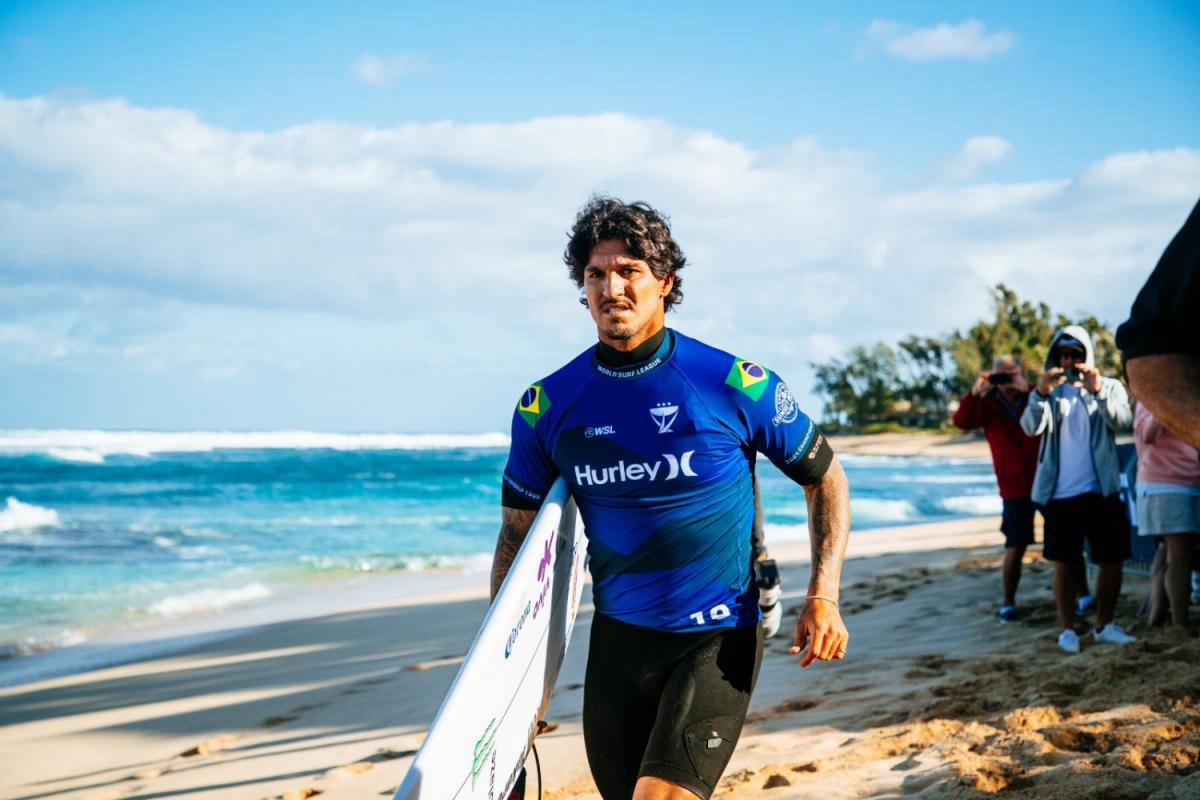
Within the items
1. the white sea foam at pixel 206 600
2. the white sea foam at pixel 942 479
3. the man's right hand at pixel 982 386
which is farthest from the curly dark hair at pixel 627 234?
the white sea foam at pixel 942 479

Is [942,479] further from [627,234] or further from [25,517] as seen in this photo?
[627,234]

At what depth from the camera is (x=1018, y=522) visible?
268 inches

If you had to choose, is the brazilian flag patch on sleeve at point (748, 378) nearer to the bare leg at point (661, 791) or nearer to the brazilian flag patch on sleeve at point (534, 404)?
the brazilian flag patch on sleeve at point (534, 404)

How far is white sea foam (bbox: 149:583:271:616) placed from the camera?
11578mm

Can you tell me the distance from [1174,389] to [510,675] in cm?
174

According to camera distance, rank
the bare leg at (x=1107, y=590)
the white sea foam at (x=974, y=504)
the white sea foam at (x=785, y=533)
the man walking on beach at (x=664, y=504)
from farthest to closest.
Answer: the white sea foam at (x=974, y=504)
the white sea foam at (x=785, y=533)
the bare leg at (x=1107, y=590)
the man walking on beach at (x=664, y=504)

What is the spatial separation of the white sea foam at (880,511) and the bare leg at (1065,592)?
1418cm

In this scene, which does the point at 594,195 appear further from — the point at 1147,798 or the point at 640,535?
the point at 1147,798

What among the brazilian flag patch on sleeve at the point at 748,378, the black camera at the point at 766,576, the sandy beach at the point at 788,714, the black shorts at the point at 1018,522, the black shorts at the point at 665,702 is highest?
the brazilian flag patch on sleeve at the point at 748,378

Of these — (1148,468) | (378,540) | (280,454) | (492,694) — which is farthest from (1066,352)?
(280,454)

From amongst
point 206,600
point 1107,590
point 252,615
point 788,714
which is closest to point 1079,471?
point 1107,590

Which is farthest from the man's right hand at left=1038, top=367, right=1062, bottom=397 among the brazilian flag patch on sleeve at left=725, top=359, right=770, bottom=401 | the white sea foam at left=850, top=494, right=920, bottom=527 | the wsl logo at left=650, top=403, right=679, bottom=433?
the white sea foam at left=850, top=494, right=920, bottom=527

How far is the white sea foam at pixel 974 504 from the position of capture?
21.9 m

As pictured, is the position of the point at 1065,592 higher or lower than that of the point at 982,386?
lower
